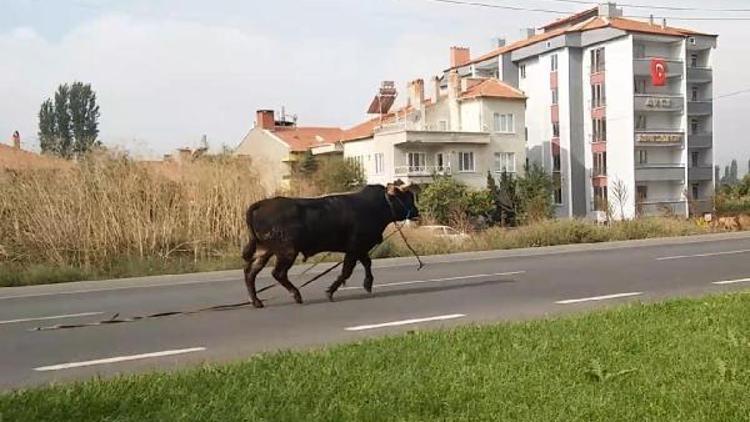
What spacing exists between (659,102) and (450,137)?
1800 cm

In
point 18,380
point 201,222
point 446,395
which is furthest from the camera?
point 201,222

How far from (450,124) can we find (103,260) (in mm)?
48966

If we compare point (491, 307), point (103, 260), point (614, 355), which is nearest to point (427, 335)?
point (614, 355)

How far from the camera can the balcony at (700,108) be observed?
2685 inches

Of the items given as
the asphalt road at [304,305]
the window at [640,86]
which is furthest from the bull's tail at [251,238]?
the window at [640,86]

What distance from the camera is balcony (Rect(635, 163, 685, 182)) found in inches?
2515

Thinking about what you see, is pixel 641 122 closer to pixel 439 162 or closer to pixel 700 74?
pixel 700 74

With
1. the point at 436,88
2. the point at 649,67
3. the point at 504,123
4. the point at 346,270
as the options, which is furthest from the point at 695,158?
the point at 346,270

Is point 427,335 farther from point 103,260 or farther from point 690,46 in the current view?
point 690,46

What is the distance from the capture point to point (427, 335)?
7.61 meters

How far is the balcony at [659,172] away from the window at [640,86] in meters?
5.80

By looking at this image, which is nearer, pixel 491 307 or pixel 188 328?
pixel 188 328

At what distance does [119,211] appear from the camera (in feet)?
65.6


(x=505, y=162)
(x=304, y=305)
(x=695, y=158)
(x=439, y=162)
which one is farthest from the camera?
(x=695, y=158)
